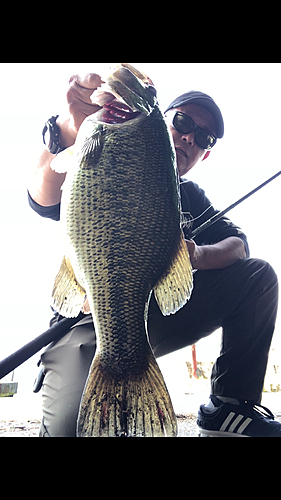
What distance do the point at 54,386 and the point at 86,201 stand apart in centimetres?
85

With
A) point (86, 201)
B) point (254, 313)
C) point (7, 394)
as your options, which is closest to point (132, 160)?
point (86, 201)

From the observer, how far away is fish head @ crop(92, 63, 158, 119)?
0.90 m

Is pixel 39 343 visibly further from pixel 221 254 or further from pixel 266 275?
pixel 266 275

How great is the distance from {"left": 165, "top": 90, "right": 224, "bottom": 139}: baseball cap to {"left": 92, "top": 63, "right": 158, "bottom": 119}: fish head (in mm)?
882

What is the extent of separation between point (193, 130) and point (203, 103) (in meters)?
0.19

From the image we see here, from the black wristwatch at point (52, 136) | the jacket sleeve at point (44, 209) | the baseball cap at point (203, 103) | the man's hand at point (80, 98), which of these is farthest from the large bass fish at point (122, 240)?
the baseball cap at point (203, 103)

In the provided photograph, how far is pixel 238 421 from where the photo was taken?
1.42 meters

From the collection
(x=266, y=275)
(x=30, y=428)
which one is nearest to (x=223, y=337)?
(x=266, y=275)

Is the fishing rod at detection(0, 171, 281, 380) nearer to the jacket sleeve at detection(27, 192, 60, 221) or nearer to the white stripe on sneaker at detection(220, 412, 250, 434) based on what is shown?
the jacket sleeve at detection(27, 192, 60, 221)

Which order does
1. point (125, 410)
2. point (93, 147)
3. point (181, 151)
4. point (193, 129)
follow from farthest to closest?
point (181, 151) → point (193, 129) → point (93, 147) → point (125, 410)

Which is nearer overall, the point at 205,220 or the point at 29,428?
the point at 205,220

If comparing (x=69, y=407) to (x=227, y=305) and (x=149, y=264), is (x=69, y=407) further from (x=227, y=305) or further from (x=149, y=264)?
(x=227, y=305)

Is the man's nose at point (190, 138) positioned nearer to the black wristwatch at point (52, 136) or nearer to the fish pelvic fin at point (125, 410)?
the black wristwatch at point (52, 136)

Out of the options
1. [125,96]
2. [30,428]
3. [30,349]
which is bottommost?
[30,428]
